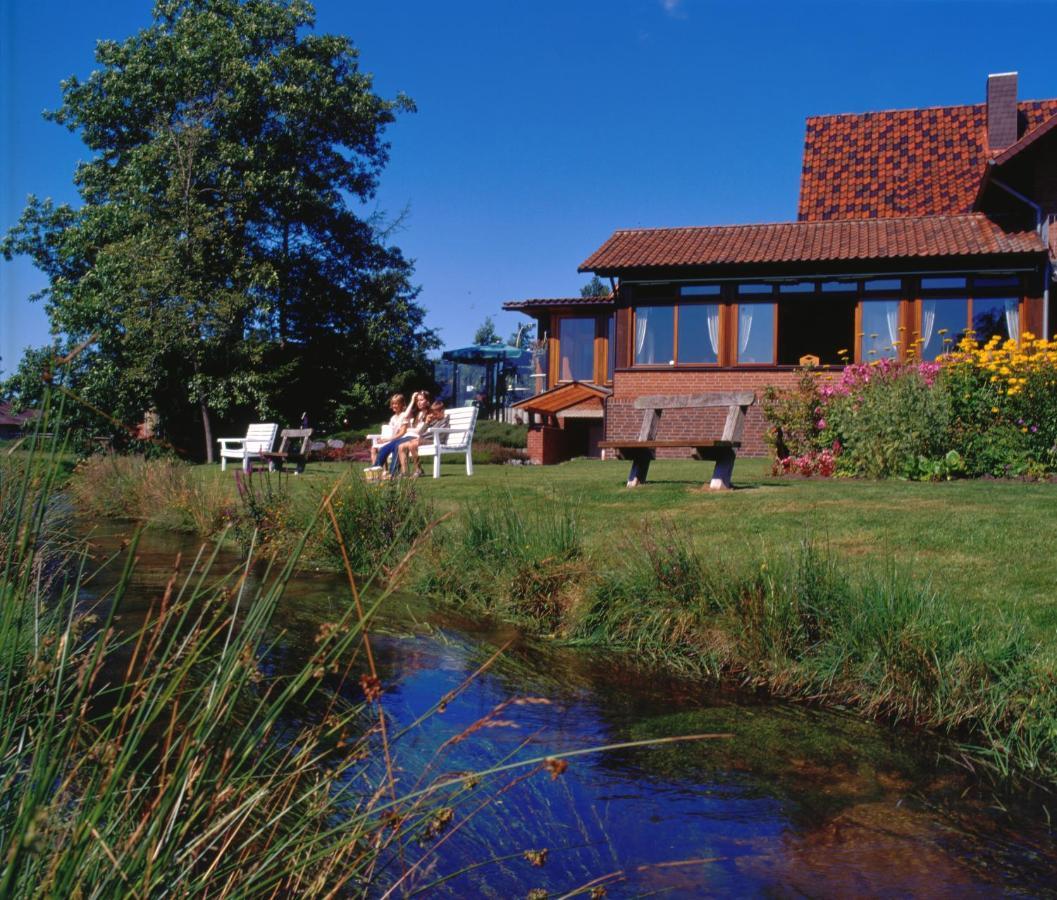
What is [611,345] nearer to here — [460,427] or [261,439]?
[261,439]

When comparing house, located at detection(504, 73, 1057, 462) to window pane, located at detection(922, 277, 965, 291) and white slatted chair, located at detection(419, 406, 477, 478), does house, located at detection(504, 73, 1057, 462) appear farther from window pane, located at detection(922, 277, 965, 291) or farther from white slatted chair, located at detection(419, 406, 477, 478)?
white slatted chair, located at detection(419, 406, 477, 478)

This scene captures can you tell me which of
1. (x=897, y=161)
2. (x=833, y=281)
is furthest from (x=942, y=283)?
(x=897, y=161)

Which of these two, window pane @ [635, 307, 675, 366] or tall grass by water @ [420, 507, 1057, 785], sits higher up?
window pane @ [635, 307, 675, 366]

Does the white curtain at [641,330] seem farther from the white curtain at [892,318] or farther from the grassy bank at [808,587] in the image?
the grassy bank at [808,587]

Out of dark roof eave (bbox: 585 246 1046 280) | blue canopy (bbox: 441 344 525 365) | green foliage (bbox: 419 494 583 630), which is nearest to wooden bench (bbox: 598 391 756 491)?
green foliage (bbox: 419 494 583 630)

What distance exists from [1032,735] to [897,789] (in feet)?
2.27

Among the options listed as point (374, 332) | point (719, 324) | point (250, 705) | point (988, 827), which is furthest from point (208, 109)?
point (988, 827)

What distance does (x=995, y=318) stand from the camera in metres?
21.6

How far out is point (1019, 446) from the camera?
11.5 meters

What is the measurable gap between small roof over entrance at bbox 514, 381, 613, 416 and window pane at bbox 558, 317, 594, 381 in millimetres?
4174

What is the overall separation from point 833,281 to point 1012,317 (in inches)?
Result: 137

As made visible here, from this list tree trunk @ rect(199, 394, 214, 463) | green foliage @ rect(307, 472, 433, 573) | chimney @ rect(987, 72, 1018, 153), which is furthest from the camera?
tree trunk @ rect(199, 394, 214, 463)

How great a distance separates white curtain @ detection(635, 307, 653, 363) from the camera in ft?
77.0

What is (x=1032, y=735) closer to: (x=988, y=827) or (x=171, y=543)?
(x=988, y=827)
